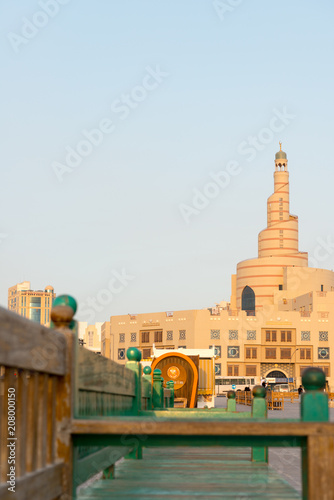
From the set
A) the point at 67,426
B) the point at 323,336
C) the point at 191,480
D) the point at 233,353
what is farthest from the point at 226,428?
the point at 323,336

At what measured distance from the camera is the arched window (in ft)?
315

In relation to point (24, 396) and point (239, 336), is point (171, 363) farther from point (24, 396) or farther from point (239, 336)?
→ point (239, 336)

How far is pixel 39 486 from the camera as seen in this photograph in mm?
2473

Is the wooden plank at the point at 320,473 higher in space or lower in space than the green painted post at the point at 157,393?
higher

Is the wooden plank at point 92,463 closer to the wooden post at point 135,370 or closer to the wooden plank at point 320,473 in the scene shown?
the wooden plank at point 320,473

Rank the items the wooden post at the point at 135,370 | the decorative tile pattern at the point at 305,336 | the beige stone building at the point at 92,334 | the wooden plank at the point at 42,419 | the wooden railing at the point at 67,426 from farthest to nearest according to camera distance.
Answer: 1. the beige stone building at the point at 92,334
2. the decorative tile pattern at the point at 305,336
3. the wooden post at the point at 135,370
4. the wooden plank at the point at 42,419
5. the wooden railing at the point at 67,426

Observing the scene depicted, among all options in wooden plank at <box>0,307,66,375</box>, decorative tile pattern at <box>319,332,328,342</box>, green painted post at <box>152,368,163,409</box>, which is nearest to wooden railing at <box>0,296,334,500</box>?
wooden plank at <box>0,307,66,375</box>

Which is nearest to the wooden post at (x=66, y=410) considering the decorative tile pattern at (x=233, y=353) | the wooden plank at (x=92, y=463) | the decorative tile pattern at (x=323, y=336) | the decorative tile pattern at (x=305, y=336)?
the wooden plank at (x=92, y=463)

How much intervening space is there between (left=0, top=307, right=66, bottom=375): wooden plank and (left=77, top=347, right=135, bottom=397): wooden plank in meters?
0.39

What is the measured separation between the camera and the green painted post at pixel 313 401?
286cm

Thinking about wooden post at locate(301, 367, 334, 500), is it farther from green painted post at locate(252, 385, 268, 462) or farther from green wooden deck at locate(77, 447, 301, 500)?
green painted post at locate(252, 385, 268, 462)

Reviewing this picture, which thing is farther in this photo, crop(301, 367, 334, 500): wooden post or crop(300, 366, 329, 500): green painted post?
crop(300, 366, 329, 500): green painted post

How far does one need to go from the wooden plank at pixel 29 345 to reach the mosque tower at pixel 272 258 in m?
92.6

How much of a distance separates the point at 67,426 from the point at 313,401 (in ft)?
3.58
